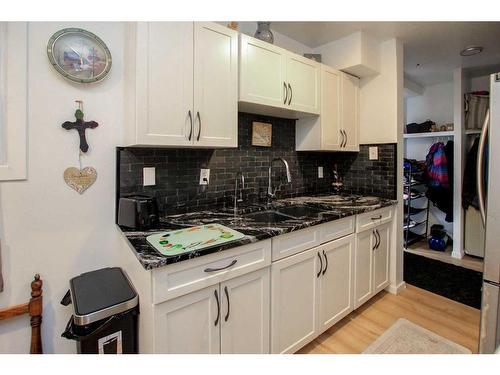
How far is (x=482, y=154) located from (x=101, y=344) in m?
2.11

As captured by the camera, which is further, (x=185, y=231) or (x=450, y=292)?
(x=450, y=292)

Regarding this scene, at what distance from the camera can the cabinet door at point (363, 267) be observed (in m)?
1.96

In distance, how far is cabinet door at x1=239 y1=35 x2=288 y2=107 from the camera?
1.66 m

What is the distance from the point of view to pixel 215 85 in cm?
152

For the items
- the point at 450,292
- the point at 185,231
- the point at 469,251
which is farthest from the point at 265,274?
the point at 469,251

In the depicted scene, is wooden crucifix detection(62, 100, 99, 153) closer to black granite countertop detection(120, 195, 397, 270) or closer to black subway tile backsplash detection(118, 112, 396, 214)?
black subway tile backsplash detection(118, 112, 396, 214)

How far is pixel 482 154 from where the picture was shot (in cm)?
143

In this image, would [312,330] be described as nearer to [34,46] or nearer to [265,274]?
[265,274]

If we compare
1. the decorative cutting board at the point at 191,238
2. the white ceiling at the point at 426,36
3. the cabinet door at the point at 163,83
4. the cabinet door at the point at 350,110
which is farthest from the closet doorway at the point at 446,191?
the cabinet door at the point at 163,83

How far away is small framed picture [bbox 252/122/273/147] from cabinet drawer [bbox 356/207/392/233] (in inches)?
37.1

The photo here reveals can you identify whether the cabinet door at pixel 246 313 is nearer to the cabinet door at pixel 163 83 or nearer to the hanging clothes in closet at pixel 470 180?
the cabinet door at pixel 163 83

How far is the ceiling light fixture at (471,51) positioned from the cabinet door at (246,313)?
3.00 meters

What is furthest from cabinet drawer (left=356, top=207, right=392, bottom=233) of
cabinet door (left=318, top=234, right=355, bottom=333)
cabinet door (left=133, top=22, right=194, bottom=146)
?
cabinet door (left=133, top=22, right=194, bottom=146)

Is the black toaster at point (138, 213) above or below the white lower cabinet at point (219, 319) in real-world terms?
above
